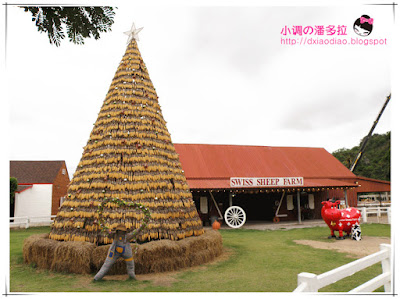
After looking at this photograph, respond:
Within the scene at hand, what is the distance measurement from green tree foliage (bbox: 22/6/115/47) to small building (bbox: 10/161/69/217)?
17453 mm

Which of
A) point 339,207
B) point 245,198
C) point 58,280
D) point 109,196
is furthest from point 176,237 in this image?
point 245,198

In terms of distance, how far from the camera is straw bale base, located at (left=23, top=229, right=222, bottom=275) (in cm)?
548

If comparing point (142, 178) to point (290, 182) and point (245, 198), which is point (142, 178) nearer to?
point (290, 182)

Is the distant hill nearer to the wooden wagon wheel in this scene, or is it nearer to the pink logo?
the wooden wagon wheel

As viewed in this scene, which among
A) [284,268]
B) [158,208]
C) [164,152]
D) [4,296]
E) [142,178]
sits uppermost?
[164,152]

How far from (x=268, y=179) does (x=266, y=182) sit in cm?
21

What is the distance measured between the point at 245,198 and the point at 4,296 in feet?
52.7

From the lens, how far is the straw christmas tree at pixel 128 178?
19.7ft

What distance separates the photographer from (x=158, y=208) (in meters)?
6.25

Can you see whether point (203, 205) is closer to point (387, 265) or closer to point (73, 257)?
point (73, 257)

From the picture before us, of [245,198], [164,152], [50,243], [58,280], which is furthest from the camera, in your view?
[245,198]

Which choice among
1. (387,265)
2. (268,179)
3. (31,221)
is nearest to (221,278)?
(387,265)

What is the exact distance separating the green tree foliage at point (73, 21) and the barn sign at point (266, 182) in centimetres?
1097

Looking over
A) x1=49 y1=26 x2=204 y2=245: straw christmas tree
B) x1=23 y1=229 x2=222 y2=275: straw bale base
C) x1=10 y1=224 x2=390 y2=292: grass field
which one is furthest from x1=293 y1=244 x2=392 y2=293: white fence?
x1=49 y1=26 x2=204 y2=245: straw christmas tree
